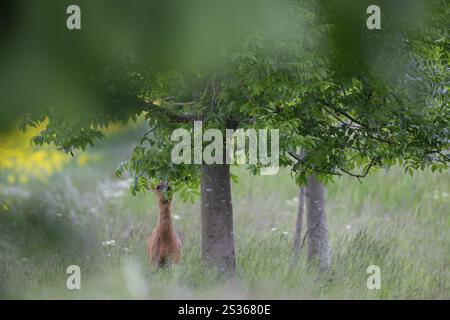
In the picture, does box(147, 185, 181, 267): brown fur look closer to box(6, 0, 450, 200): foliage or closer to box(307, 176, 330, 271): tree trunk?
box(6, 0, 450, 200): foliage

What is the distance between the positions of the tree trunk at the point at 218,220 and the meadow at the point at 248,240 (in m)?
0.20

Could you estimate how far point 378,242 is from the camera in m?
8.61

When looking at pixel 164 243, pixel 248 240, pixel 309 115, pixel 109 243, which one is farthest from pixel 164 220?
pixel 248 240

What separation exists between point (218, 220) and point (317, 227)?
1.56 m

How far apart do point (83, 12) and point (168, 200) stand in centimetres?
597

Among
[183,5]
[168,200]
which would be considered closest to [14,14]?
[183,5]

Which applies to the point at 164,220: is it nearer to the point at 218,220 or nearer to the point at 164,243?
the point at 164,243

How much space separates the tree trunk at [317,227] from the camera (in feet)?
25.2

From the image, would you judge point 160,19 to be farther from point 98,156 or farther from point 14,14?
point 98,156

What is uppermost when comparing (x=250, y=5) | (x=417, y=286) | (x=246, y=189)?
(x=250, y=5)

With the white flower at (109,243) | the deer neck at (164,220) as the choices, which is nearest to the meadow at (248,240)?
the white flower at (109,243)

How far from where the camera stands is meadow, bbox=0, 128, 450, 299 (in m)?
4.99

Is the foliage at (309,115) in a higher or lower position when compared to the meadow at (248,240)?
higher

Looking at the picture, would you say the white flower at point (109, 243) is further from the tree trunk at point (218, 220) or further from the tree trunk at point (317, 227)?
the tree trunk at point (317, 227)
